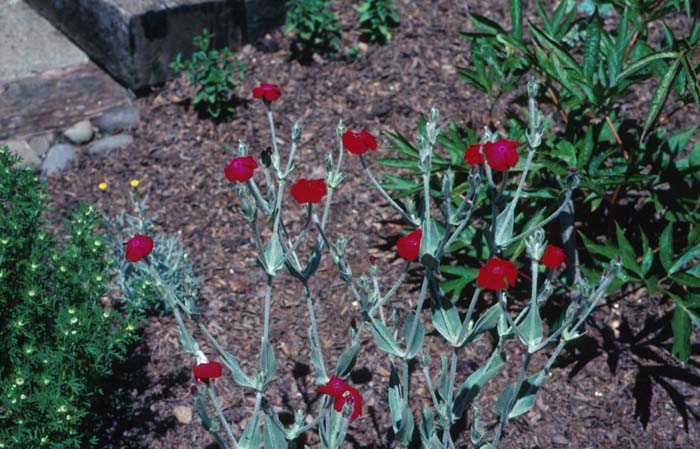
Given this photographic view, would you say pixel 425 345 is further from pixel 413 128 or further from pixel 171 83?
pixel 171 83

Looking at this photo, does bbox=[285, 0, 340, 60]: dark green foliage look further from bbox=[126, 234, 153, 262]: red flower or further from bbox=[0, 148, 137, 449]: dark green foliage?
bbox=[126, 234, 153, 262]: red flower

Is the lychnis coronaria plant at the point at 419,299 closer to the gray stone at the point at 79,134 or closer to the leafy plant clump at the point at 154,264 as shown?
the leafy plant clump at the point at 154,264

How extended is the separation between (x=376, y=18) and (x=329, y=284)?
1.86 m

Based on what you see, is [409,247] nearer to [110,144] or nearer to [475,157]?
[475,157]

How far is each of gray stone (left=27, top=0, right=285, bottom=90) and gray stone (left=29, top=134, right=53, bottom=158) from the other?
573 millimetres

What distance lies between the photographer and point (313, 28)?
170 inches

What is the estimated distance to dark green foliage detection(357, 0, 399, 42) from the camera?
4480 mm

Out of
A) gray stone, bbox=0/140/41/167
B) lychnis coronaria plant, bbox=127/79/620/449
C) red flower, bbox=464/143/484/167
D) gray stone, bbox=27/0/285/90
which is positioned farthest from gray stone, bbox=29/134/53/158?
red flower, bbox=464/143/484/167

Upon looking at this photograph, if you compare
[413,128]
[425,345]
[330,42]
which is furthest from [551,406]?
[330,42]

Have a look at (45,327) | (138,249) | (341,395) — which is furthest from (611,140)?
(45,327)

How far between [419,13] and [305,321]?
7.74 feet

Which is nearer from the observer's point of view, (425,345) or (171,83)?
(425,345)

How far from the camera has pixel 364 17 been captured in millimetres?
4469

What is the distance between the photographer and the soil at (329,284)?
293 centimetres
